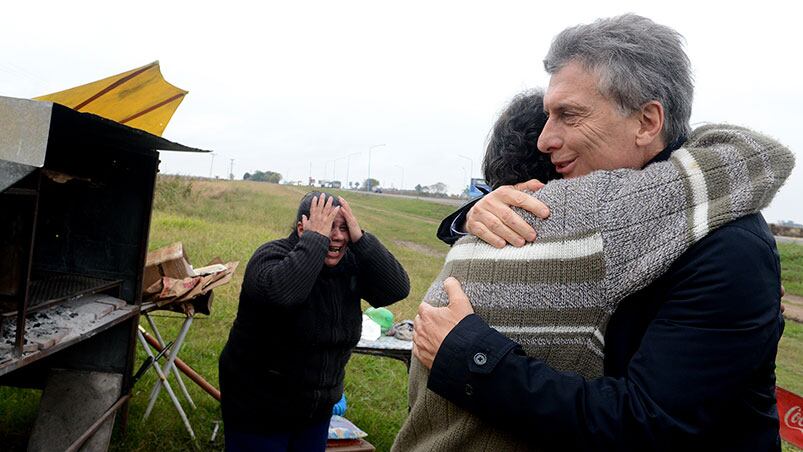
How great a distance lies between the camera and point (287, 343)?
306 centimetres

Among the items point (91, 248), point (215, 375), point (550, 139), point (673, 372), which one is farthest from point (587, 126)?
point (215, 375)

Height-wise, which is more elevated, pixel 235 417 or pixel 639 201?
pixel 639 201

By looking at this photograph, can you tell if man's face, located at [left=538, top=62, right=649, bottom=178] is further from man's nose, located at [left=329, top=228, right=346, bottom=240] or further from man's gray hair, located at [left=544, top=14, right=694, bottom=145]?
man's nose, located at [left=329, top=228, right=346, bottom=240]

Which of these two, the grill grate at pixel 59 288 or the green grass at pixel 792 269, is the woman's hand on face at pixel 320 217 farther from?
the green grass at pixel 792 269

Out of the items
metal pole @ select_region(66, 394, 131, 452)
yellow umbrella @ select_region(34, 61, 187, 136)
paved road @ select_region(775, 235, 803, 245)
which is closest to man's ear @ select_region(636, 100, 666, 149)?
metal pole @ select_region(66, 394, 131, 452)

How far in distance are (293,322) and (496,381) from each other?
201cm

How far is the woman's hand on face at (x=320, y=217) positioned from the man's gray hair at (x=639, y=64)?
195cm

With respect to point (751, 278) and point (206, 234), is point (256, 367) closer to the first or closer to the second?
point (751, 278)

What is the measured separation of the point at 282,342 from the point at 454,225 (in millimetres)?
1650

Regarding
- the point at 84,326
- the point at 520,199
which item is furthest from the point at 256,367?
the point at 520,199

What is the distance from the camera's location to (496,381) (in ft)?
3.87

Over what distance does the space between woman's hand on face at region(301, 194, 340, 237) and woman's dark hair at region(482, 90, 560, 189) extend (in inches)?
60.4

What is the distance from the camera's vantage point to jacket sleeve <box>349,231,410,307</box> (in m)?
3.39

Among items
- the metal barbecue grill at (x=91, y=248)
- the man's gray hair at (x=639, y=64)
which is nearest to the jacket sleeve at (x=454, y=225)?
the man's gray hair at (x=639, y=64)
